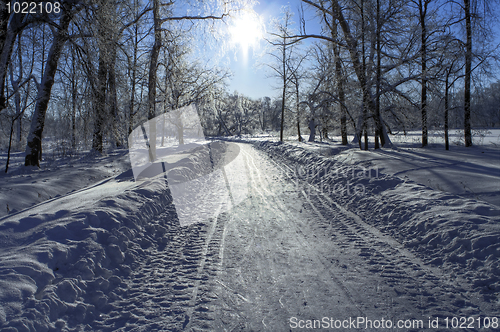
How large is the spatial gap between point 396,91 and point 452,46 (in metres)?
Result: 4.13

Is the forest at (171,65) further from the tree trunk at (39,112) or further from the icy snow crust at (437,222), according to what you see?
the icy snow crust at (437,222)

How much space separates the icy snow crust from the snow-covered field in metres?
0.02

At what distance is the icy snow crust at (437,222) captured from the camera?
11.0 ft

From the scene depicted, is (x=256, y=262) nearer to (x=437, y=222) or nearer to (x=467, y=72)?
(x=437, y=222)

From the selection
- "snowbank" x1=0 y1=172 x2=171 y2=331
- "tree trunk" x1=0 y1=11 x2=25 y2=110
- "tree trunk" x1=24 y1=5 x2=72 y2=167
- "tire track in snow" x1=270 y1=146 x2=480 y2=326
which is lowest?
"tire track in snow" x1=270 y1=146 x2=480 y2=326

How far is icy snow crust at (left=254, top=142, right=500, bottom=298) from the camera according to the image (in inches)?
132

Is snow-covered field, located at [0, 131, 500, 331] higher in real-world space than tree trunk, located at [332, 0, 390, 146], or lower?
lower

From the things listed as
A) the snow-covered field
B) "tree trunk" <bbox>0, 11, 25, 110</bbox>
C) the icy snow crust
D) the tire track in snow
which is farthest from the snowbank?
"tree trunk" <bbox>0, 11, 25, 110</bbox>

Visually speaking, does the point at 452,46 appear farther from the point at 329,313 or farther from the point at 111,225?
the point at 111,225

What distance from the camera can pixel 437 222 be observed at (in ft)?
14.5

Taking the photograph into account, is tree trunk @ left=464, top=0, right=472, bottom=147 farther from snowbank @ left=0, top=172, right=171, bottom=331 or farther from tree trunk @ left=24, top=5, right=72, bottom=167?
A: tree trunk @ left=24, top=5, right=72, bottom=167

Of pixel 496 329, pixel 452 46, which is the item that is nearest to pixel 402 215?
pixel 496 329

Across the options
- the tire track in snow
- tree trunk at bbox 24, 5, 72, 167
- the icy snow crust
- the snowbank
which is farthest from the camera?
tree trunk at bbox 24, 5, 72, 167

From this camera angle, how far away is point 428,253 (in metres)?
3.88
